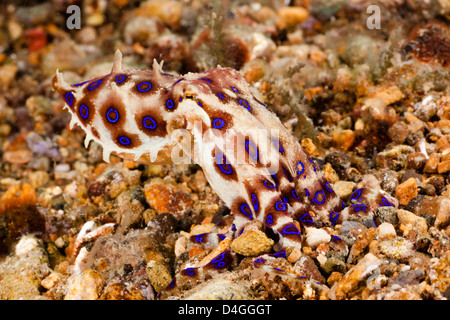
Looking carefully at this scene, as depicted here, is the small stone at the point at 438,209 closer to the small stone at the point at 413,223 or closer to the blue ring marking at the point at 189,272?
the small stone at the point at 413,223

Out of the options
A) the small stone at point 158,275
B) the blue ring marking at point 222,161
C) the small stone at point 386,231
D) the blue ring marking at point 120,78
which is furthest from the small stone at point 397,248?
the blue ring marking at point 120,78

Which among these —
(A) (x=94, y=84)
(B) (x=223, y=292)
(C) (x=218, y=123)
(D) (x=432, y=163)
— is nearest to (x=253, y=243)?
(B) (x=223, y=292)

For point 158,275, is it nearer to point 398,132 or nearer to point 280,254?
point 280,254

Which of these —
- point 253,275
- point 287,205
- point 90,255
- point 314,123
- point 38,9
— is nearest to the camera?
point 253,275

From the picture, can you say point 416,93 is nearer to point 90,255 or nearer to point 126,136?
point 126,136

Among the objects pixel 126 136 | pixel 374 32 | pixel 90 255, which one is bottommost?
pixel 90 255

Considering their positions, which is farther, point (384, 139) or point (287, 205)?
point (384, 139)
